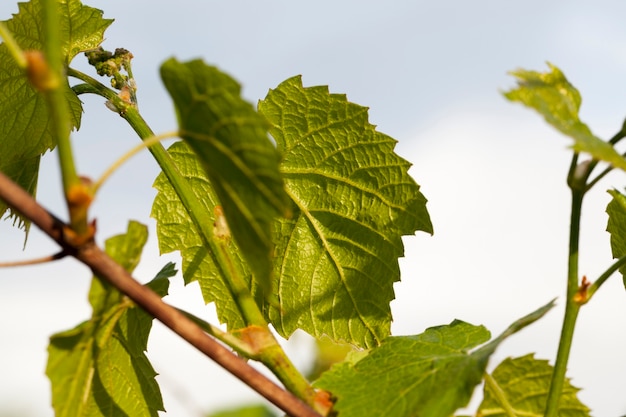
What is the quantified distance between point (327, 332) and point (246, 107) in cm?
80

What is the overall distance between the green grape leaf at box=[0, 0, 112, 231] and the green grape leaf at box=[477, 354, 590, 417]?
39.5 inches

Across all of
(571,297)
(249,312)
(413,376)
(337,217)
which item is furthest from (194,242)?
(571,297)

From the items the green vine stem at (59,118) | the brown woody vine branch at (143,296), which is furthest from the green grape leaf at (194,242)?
the green vine stem at (59,118)

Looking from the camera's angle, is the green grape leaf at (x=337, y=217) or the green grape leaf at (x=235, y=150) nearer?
the green grape leaf at (x=235, y=150)

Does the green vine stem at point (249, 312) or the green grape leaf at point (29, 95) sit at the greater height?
the green grape leaf at point (29, 95)

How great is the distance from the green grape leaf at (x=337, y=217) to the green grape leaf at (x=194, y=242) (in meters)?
0.10

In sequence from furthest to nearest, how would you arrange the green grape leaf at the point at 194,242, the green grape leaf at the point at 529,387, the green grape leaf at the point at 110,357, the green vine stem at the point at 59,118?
the green grape leaf at the point at 194,242 → the green grape leaf at the point at 529,387 → the green grape leaf at the point at 110,357 → the green vine stem at the point at 59,118

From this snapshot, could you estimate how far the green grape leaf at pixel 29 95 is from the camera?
1.73 m

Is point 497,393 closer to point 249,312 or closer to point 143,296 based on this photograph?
point 249,312

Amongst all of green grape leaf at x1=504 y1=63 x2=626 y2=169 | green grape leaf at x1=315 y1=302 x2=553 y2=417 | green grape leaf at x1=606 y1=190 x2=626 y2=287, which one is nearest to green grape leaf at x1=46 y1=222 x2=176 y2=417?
green grape leaf at x1=315 y1=302 x2=553 y2=417

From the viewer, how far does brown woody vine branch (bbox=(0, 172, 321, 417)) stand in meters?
0.87

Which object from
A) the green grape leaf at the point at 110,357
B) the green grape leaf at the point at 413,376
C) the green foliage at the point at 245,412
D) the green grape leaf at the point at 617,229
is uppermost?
the green grape leaf at the point at 617,229

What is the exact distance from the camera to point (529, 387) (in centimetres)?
148

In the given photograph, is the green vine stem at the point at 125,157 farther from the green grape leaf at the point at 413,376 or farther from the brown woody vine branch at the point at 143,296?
the green grape leaf at the point at 413,376
